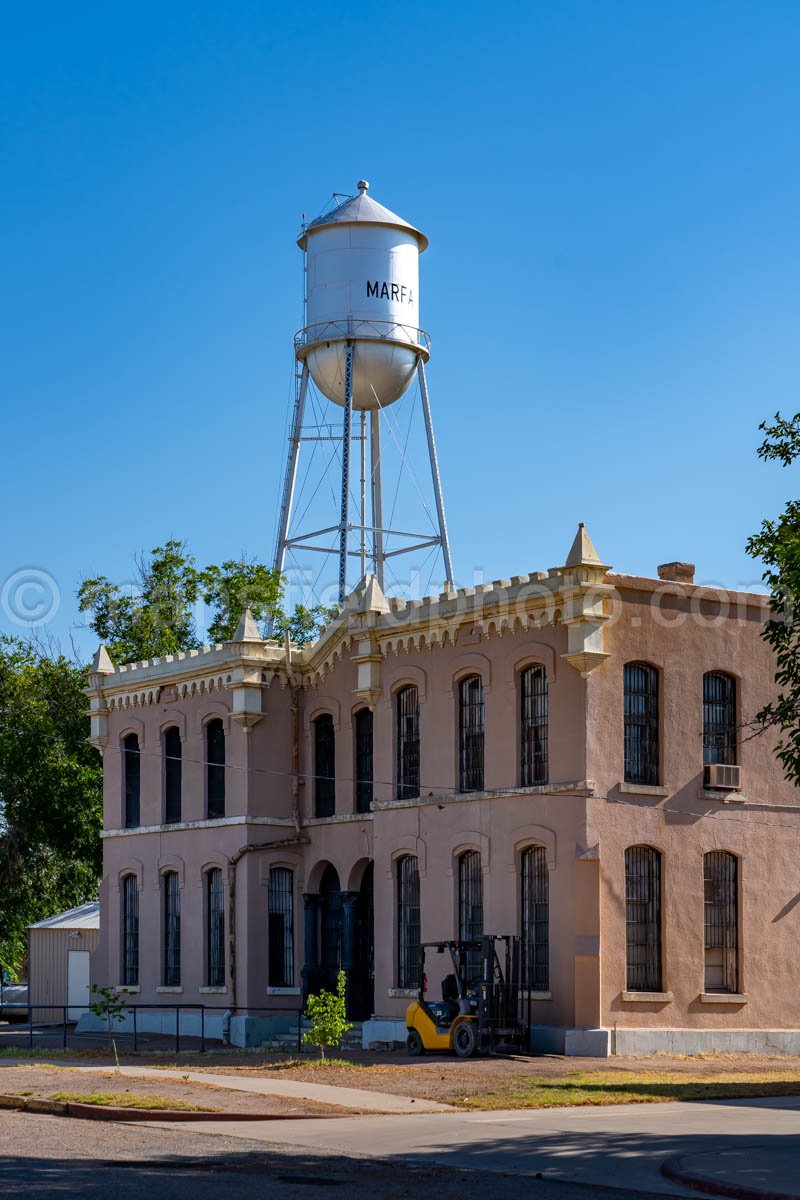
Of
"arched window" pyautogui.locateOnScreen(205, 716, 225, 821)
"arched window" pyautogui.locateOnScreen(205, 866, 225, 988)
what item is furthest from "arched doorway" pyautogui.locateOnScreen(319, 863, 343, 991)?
"arched window" pyautogui.locateOnScreen(205, 716, 225, 821)

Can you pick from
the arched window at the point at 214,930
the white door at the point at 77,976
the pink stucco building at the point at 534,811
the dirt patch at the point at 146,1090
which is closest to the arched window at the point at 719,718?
the pink stucco building at the point at 534,811

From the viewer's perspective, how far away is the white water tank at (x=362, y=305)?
1842 inches

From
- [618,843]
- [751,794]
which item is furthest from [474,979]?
[751,794]

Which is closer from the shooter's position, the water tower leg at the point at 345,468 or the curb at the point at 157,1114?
the curb at the point at 157,1114

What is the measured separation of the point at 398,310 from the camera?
4734 cm

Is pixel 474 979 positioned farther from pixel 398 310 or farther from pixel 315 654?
pixel 398 310

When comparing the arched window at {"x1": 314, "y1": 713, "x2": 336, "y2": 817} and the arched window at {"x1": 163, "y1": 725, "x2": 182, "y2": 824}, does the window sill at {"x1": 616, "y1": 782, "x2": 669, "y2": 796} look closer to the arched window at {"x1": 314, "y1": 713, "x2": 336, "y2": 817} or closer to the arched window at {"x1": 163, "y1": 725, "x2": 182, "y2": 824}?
the arched window at {"x1": 314, "y1": 713, "x2": 336, "y2": 817}

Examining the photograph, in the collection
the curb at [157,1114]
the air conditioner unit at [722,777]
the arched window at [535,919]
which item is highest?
the air conditioner unit at [722,777]

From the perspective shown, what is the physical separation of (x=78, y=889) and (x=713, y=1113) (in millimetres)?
39682

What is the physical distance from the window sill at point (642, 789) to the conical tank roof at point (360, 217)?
21398 mm

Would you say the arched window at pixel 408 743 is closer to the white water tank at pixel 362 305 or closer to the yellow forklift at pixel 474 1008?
the yellow forklift at pixel 474 1008

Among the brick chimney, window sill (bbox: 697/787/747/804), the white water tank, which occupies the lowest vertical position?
window sill (bbox: 697/787/747/804)

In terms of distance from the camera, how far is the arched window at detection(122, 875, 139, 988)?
1736 inches

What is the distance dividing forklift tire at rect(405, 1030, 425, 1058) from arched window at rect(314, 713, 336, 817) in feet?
29.2
